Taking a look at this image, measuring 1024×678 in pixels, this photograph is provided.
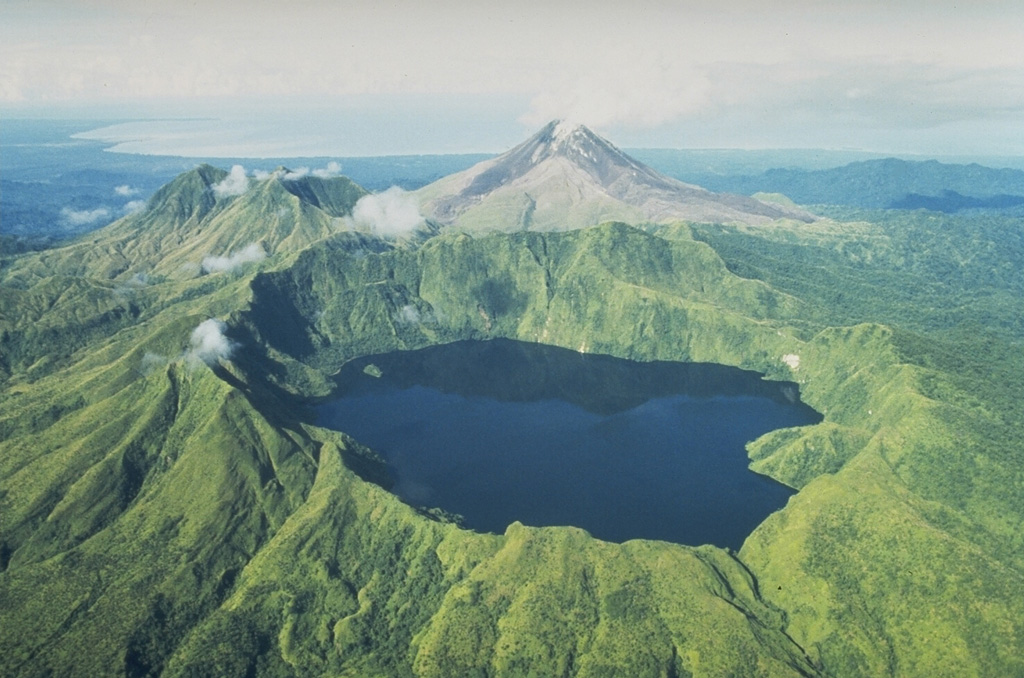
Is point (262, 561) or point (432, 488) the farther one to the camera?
point (432, 488)

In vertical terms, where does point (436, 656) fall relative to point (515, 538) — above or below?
below

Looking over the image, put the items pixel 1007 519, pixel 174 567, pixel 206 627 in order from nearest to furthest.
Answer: pixel 206 627, pixel 174 567, pixel 1007 519

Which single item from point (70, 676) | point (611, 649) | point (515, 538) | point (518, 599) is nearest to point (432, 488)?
point (515, 538)

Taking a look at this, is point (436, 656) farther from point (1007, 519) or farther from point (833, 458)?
point (1007, 519)

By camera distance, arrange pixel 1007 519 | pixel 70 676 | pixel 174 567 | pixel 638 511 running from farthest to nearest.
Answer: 1. pixel 638 511
2. pixel 1007 519
3. pixel 174 567
4. pixel 70 676

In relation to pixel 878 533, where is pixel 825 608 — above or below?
below

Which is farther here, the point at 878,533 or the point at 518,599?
the point at 878,533

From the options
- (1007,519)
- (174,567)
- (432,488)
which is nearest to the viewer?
(174,567)

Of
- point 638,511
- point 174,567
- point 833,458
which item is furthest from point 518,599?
point 833,458

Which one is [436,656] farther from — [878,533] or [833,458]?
[833,458]
